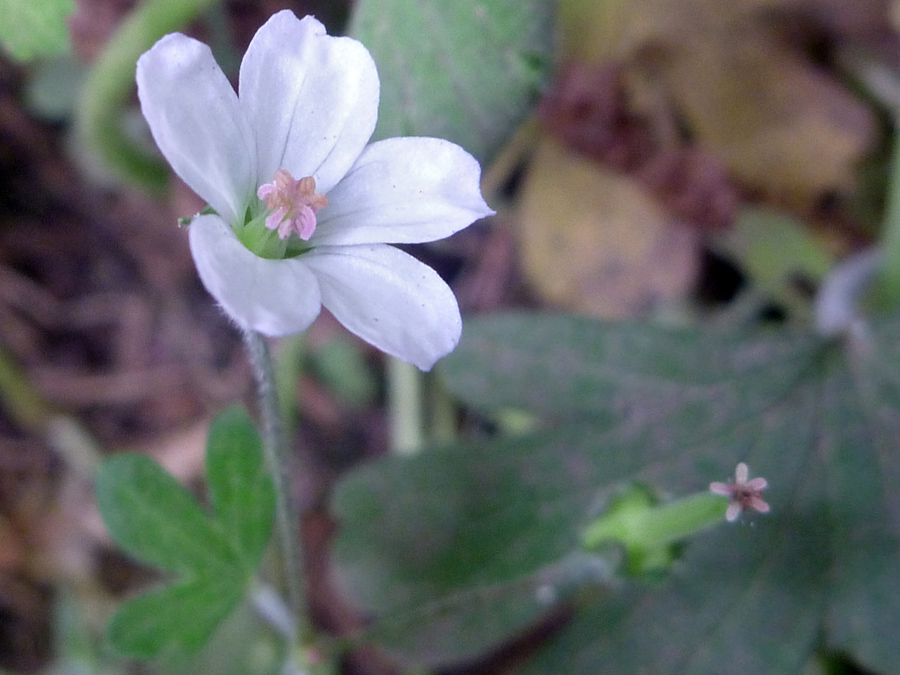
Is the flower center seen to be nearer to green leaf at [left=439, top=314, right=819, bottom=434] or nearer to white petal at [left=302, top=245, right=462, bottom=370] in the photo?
white petal at [left=302, top=245, right=462, bottom=370]

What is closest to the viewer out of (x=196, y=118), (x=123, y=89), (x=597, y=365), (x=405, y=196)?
(x=196, y=118)

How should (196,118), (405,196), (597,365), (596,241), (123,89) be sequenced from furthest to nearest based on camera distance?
(596,241) → (123,89) → (597,365) → (405,196) → (196,118)

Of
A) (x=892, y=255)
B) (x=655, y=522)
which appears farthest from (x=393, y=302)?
(x=892, y=255)

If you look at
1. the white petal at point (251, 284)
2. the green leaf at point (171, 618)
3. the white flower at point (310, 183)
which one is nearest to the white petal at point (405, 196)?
the white flower at point (310, 183)

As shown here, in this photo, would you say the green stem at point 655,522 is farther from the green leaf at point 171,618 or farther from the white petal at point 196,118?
the white petal at point 196,118

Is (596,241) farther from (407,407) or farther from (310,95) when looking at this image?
(310,95)

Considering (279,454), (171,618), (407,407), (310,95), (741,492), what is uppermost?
(310,95)

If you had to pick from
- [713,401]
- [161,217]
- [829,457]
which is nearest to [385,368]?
[161,217]

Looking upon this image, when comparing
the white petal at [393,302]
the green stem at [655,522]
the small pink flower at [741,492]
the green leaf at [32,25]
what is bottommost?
the green stem at [655,522]
